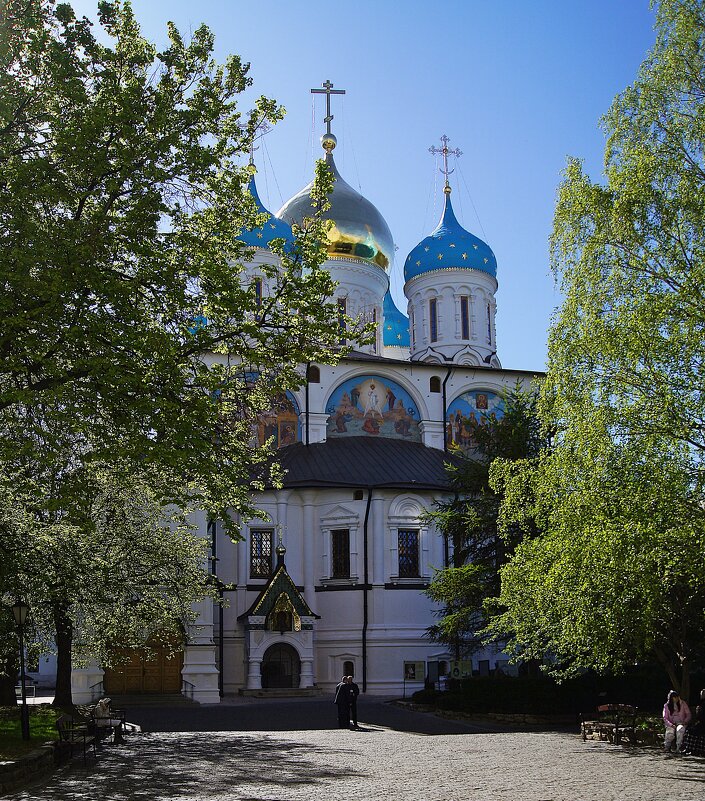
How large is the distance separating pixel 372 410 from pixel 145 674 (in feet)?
38.2

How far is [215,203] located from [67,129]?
2225mm

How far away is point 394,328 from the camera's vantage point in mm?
49031

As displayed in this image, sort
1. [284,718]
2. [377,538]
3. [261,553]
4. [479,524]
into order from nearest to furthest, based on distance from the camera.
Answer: [284,718], [479,524], [377,538], [261,553]

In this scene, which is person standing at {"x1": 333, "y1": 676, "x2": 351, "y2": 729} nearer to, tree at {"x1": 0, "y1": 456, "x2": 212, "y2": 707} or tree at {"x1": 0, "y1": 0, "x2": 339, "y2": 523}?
tree at {"x1": 0, "y1": 456, "x2": 212, "y2": 707}

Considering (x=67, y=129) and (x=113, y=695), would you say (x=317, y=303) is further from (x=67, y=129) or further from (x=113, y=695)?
(x=113, y=695)

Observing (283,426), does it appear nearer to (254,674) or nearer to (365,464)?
(365,464)

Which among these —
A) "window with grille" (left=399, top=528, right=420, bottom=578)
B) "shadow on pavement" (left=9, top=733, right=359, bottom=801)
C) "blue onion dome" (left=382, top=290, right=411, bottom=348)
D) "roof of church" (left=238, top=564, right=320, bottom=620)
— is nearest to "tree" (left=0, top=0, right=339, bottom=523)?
"shadow on pavement" (left=9, top=733, right=359, bottom=801)

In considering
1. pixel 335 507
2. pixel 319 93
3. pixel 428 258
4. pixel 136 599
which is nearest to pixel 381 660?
pixel 335 507

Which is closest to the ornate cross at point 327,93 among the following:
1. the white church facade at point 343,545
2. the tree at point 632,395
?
the white church facade at point 343,545

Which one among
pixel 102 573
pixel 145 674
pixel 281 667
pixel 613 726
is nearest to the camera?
pixel 613 726

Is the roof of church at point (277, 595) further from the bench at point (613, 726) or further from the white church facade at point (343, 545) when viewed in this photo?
the bench at point (613, 726)

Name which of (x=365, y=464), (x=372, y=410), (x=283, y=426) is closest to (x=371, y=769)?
(x=365, y=464)

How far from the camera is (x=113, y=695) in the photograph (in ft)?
85.0

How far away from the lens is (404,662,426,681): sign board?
2912cm
